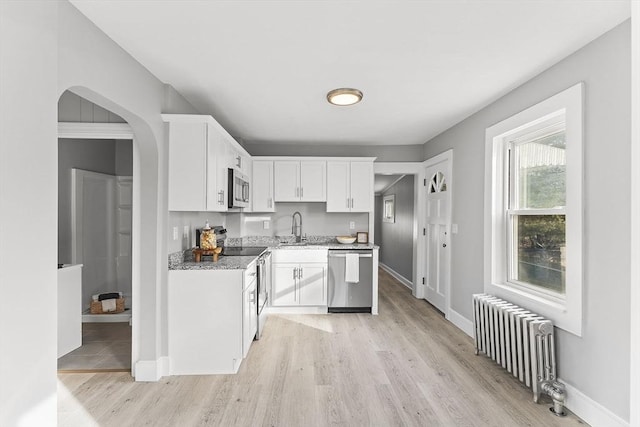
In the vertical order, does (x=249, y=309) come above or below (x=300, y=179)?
below

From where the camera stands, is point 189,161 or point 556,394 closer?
point 556,394

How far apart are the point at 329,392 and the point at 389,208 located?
234 inches

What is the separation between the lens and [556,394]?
218 centimetres

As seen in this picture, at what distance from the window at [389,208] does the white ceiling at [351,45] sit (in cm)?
428

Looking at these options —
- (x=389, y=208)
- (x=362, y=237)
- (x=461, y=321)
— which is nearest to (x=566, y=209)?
(x=461, y=321)

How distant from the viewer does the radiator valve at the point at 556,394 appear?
2170 millimetres

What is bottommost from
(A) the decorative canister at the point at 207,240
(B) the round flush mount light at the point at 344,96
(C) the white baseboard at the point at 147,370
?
(C) the white baseboard at the point at 147,370

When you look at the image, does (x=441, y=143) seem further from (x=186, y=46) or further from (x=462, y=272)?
(x=186, y=46)

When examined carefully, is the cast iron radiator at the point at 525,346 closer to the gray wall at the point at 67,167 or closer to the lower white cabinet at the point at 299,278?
the lower white cabinet at the point at 299,278

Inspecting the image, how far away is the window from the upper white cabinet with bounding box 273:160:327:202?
323 centimetres

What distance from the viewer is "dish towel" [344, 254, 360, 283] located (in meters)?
4.40

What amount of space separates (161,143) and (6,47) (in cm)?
145

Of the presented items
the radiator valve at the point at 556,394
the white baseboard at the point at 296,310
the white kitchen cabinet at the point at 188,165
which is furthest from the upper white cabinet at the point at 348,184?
the radiator valve at the point at 556,394

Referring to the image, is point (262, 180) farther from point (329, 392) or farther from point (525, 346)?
point (525, 346)
